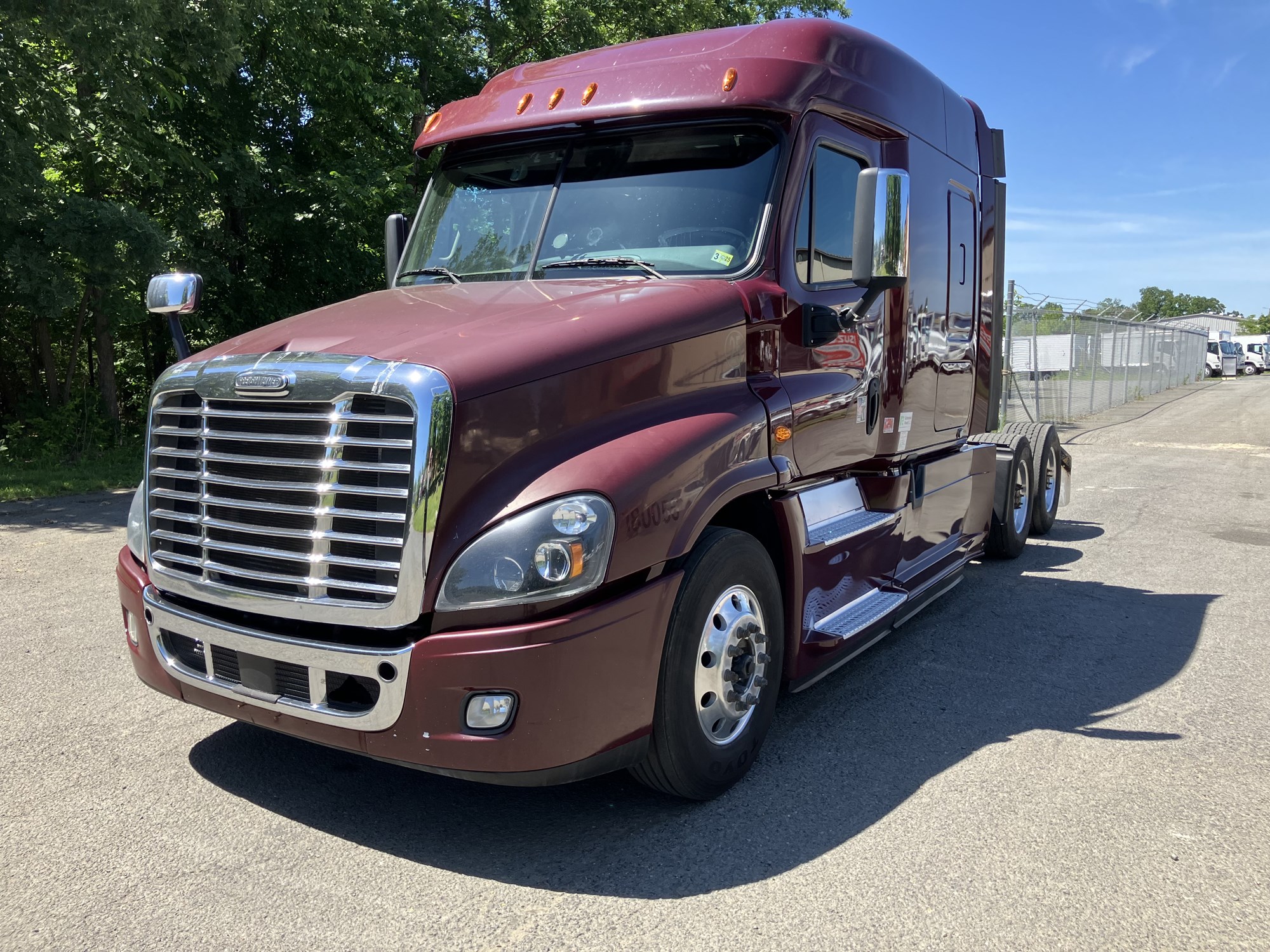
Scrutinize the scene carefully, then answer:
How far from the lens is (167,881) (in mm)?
3137

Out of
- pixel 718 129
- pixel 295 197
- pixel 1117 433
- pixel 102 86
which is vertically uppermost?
pixel 102 86

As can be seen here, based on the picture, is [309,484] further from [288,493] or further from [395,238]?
[395,238]

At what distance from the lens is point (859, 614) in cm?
468

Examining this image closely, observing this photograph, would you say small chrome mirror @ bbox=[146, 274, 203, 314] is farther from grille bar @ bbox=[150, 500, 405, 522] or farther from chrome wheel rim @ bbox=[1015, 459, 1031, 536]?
chrome wheel rim @ bbox=[1015, 459, 1031, 536]

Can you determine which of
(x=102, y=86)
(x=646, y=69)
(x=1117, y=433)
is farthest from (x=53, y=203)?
(x=1117, y=433)

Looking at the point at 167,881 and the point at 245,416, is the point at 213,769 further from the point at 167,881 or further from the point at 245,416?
the point at 245,416

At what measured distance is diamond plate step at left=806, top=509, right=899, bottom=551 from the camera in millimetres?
4387

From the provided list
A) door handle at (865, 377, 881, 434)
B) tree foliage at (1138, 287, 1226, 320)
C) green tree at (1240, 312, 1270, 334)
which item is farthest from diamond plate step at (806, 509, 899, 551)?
tree foliage at (1138, 287, 1226, 320)

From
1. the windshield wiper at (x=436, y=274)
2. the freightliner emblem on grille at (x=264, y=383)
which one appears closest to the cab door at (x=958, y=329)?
the windshield wiper at (x=436, y=274)

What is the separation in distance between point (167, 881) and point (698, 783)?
1.77m

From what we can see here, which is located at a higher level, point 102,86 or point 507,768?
point 102,86

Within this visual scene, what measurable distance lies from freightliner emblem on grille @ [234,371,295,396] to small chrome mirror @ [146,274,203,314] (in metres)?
1.04

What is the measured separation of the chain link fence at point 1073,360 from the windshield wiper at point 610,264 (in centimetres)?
933

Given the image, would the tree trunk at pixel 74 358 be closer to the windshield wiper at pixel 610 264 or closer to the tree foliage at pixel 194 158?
the tree foliage at pixel 194 158
